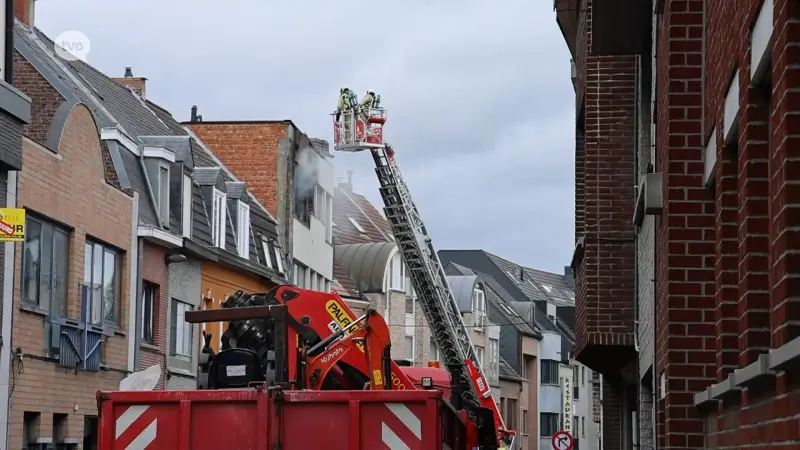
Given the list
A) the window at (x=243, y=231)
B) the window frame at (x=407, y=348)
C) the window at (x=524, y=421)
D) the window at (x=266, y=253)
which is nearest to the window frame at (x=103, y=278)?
the window at (x=243, y=231)

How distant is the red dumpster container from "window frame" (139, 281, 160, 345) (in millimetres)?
19342

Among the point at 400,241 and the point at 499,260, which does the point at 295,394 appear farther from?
the point at 499,260

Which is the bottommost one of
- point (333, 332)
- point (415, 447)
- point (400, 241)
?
point (415, 447)

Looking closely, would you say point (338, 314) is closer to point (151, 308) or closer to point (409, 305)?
point (151, 308)

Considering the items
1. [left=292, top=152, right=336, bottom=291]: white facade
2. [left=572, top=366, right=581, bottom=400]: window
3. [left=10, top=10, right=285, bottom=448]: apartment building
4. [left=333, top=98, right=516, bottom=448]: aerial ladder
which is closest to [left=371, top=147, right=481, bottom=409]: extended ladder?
[left=333, top=98, right=516, bottom=448]: aerial ladder

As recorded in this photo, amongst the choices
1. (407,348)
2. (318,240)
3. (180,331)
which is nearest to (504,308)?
(407,348)

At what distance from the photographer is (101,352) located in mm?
28641

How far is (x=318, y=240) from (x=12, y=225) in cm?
3050

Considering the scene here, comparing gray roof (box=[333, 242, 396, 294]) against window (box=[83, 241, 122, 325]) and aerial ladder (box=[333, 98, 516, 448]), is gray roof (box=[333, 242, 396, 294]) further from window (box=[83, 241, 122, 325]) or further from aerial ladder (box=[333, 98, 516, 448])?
window (box=[83, 241, 122, 325])

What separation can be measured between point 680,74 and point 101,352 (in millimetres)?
19995

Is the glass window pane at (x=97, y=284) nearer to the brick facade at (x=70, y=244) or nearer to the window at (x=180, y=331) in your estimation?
the brick facade at (x=70, y=244)

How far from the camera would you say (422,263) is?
46344 millimetres

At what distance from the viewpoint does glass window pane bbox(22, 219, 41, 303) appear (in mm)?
24922

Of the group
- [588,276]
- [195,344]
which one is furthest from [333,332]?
[195,344]
